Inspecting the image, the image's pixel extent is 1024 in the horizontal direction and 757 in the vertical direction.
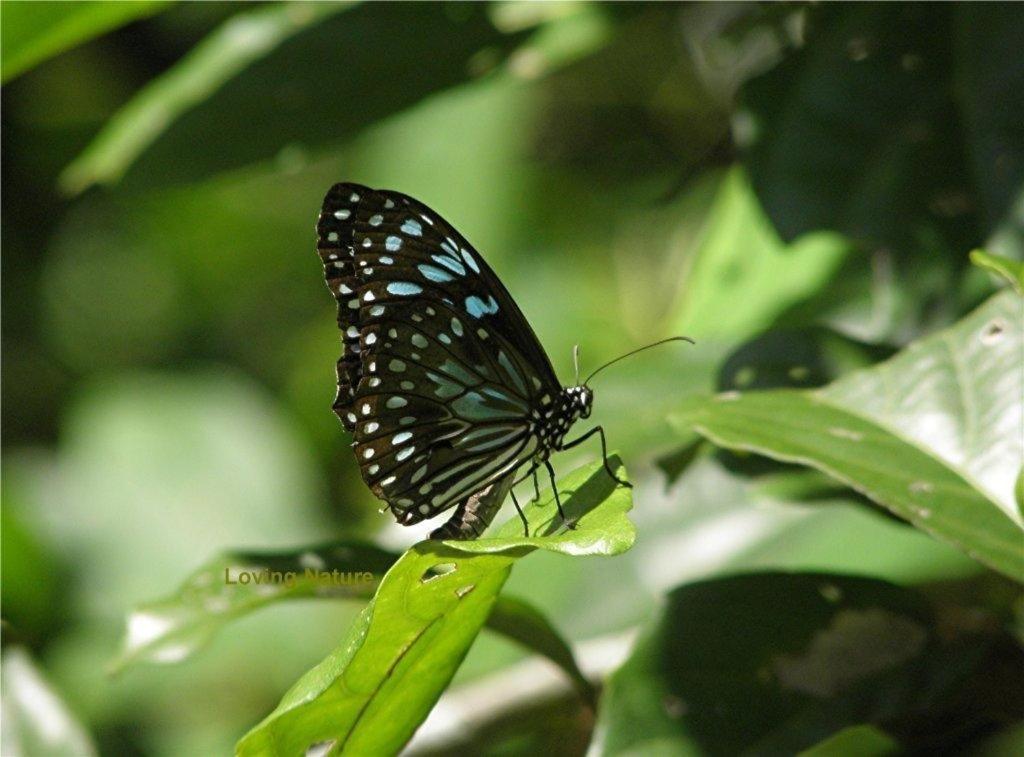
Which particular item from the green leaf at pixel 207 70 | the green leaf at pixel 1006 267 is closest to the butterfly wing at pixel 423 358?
the green leaf at pixel 1006 267

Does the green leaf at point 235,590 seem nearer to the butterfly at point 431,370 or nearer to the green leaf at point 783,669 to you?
the butterfly at point 431,370

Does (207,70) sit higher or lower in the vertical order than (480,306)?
higher

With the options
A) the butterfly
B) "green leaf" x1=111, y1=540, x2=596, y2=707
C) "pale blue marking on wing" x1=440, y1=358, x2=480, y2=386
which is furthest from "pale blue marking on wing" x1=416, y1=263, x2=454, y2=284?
"green leaf" x1=111, y1=540, x2=596, y2=707

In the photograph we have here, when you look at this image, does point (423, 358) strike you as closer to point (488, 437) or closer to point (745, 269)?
point (488, 437)

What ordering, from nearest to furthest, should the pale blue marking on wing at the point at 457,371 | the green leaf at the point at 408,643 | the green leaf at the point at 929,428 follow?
the green leaf at the point at 408,643 → the green leaf at the point at 929,428 → the pale blue marking on wing at the point at 457,371

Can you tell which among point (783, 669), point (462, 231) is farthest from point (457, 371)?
point (462, 231)

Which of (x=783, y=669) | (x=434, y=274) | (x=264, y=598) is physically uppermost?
(x=434, y=274)

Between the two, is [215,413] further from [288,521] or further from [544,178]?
[544,178]
